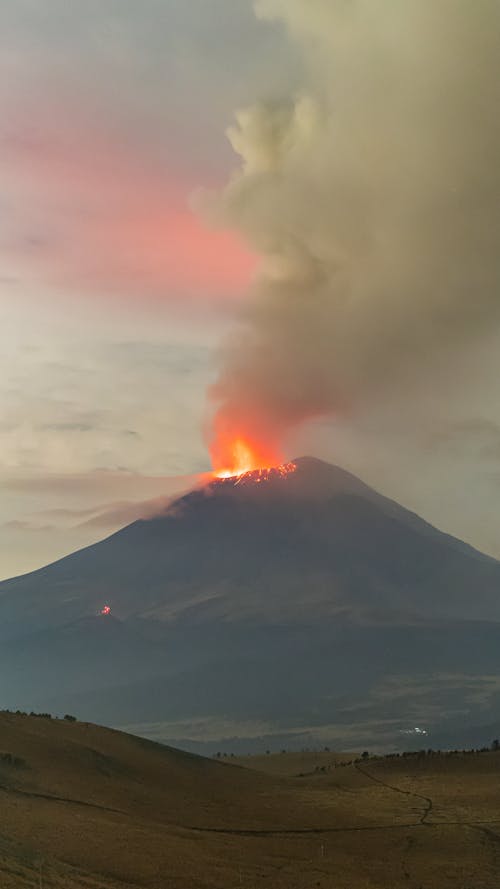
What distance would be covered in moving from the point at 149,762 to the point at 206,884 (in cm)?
2093

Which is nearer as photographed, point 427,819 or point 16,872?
point 16,872

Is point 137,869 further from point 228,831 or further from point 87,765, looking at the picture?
point 87,765

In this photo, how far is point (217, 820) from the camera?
3522 centimetres

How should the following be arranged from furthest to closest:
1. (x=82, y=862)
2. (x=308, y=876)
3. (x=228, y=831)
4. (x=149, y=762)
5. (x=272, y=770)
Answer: (x=272, y=770), (x=149, y=762), (x=228, y=831), (x=308, y=876), (x=82, y=862)

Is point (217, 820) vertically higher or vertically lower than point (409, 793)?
higher

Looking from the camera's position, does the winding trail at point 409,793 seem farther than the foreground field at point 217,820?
Yes

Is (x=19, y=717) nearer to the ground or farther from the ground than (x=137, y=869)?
farther from the ground

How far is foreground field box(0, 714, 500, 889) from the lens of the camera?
82.7 feet

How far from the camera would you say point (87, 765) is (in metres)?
39.5

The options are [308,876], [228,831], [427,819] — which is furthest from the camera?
[427,819]

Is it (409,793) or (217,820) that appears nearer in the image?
(217,820)

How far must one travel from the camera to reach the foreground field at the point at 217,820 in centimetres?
2520

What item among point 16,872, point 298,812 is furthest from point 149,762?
point 16,872

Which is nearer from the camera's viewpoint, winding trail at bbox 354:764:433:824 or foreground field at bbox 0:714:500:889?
foreground field at bbox 0:714:500:889
